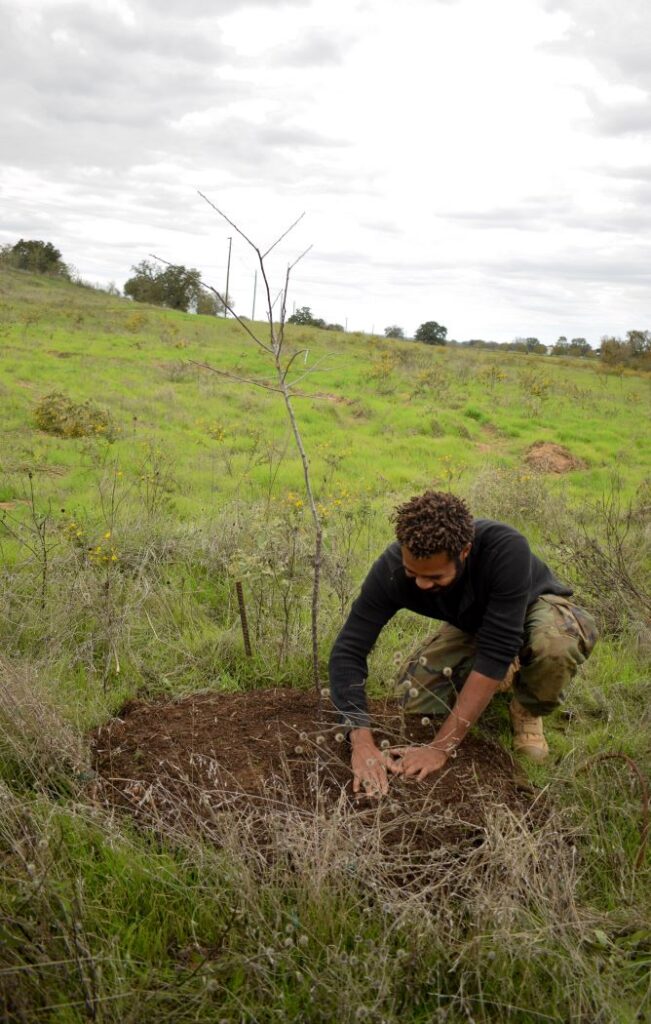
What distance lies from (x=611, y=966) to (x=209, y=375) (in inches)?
550

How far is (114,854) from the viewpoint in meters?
2.25

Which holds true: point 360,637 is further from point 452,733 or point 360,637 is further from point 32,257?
point 32,257

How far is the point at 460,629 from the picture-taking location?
3.32 m

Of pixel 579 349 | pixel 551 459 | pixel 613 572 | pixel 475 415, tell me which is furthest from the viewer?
pixel 579 349

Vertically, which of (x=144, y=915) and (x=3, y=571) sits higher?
(x=3, y=571)

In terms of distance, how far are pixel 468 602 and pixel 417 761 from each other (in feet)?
2.14

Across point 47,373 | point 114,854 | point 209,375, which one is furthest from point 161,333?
point 114,854

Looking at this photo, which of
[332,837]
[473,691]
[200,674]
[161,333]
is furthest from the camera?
[161,333]

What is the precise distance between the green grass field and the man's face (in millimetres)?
769

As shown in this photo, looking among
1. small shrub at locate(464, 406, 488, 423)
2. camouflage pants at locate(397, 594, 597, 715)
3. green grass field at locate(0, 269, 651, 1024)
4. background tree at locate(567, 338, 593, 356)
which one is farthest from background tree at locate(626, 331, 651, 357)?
camouflage pants at locate(397, 594, 597, 715)

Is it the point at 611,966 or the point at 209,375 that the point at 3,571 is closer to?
the point at 611,966

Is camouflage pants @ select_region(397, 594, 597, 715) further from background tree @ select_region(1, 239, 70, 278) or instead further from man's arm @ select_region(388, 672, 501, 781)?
background tree @ select_region(1, 239, 70, 278)

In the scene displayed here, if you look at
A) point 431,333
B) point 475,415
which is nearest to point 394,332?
point 431,333

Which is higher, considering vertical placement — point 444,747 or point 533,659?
point 533,659
